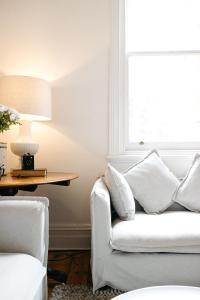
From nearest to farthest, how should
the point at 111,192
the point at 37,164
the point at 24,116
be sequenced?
the point at 111,192
the point at 24,116
the point at 37,164

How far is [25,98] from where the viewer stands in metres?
2.04

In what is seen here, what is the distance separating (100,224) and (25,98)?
3.46 feet

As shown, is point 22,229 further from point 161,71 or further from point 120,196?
point 161,71

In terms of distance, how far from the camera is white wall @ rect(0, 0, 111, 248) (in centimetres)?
252

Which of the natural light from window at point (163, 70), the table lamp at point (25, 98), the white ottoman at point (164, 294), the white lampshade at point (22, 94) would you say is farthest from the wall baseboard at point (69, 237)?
the white ottoman at point (164, 294)

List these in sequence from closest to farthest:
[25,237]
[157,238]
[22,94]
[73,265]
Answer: [25,237]
[157,238]
[22,94]
[73,265]

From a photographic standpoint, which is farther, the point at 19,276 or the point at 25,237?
the point at 25,237

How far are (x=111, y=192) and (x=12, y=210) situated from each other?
2.50 feet

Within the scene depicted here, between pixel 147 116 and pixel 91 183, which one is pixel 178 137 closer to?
pixel 147 116

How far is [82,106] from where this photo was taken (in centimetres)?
252

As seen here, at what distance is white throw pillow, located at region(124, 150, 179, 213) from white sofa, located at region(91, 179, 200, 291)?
0.38m

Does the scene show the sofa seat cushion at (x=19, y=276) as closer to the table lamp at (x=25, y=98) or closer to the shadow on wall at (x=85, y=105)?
the table lamp at (x=25, y=98)

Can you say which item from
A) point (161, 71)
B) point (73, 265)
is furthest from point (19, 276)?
point (161, 71)

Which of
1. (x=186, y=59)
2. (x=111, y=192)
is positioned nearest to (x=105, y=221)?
(x=111, y=192)
